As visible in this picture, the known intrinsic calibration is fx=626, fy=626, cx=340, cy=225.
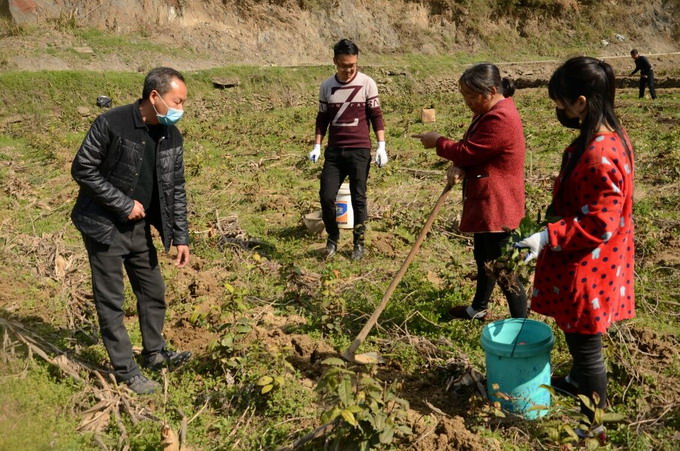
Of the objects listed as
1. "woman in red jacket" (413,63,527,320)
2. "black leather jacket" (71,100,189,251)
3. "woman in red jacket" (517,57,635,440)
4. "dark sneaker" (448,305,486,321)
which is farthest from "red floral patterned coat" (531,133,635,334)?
"black leather jacket" (71,100,189,251)

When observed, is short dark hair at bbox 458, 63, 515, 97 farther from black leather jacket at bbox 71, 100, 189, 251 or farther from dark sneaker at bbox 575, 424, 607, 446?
dark sneaker at bbox 575, 424, 607, 446

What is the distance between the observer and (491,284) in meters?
3.98

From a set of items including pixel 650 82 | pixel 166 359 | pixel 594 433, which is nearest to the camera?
pixel 594 433

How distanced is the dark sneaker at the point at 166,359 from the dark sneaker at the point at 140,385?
22cm

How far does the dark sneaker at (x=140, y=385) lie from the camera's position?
11.4ft

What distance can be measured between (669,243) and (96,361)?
15.4 feet

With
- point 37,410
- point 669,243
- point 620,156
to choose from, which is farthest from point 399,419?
point 669,243

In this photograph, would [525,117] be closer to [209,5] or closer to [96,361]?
[96,361]

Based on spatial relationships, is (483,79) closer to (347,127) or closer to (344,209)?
(347,127)

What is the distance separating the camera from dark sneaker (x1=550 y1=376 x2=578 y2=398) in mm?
3078

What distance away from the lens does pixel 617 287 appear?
273cm

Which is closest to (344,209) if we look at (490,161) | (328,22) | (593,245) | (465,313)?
(465,313)

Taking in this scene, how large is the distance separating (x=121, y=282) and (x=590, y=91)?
8.36 ft

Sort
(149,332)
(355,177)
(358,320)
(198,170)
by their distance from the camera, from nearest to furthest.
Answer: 1. (149,332)
2. (358,320)
3. (355,177)
4. (198,170)
